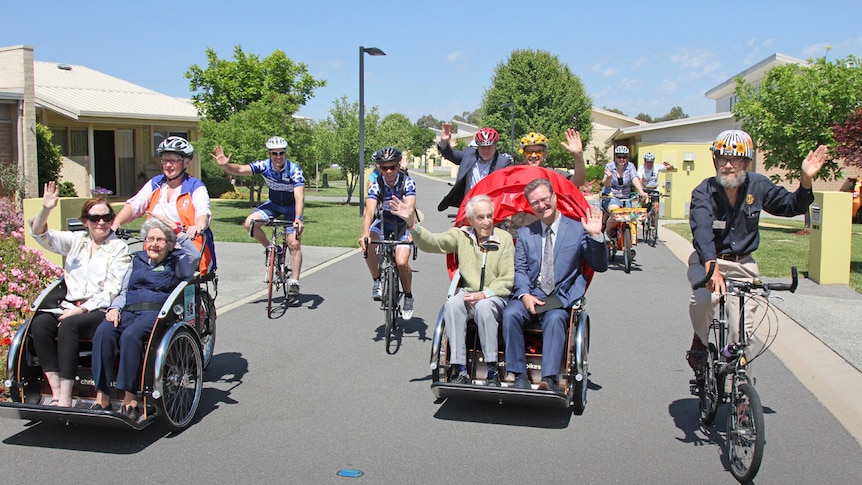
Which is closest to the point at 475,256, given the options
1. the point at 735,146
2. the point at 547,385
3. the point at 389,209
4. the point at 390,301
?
the point at 547,385

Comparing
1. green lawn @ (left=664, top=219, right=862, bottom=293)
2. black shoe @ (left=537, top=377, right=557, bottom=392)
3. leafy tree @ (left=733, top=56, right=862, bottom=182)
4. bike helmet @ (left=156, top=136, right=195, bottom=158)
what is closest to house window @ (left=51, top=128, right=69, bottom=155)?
green lawn @ (left=664, top=219, right=862, bottom=293)

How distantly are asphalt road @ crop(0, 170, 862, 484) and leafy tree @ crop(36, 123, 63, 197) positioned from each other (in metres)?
16.4

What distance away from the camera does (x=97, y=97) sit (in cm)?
2725

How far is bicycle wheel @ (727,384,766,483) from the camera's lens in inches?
174

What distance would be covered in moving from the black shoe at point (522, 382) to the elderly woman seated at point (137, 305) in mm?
2351

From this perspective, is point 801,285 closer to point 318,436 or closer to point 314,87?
point 318,436

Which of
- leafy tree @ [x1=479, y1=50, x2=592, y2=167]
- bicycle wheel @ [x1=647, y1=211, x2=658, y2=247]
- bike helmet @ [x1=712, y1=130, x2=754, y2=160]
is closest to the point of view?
bike helmet @ [x1=712, y1=130, x2=754, y2=160]

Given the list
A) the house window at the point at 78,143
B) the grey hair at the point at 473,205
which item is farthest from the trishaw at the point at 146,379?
the house window at the point at 78,143

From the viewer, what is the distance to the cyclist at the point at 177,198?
6625 millimetres

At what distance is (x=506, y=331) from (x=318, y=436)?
1417mm

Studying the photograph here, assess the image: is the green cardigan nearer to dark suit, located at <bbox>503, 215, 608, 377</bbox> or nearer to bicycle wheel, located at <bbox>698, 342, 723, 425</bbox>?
dark suit, located at <bbox>503, 215, 608, 377</bbox>

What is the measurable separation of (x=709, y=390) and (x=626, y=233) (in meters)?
8.09

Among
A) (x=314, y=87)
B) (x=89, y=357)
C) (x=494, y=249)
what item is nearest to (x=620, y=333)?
(x=494, y=249)

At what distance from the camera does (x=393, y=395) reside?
6.28m
